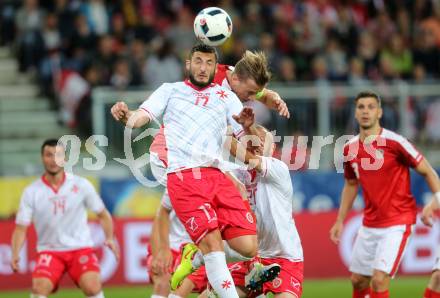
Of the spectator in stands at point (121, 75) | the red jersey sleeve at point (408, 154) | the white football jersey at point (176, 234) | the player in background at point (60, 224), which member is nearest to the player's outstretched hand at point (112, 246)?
the player in background at point (60, 224)

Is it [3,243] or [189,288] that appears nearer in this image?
[189,288]

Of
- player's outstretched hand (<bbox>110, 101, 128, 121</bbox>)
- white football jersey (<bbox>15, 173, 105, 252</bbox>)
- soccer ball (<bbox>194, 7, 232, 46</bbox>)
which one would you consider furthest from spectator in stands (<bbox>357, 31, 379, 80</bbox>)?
player's outstretched hand (<bbox>110, 101, 128, 121</bbox>)

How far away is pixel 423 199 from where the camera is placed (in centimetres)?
1705

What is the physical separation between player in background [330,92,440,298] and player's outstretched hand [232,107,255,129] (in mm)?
2298

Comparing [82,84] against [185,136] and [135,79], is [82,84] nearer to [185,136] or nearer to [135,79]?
[135,79]

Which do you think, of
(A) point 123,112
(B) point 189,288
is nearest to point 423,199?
(B) point 189,288

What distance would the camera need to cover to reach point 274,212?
366 inches

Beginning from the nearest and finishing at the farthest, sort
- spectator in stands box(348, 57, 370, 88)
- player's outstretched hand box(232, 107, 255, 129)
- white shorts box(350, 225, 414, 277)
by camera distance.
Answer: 1. player's outstretched hand box(232, 107, 255, 129)
2. white shorts box(350, 225, 414, 277)
3. spectator in stands box(348, 57, 370, 88)

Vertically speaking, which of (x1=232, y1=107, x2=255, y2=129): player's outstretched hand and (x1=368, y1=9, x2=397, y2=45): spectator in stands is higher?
(x1=368, y1=9, x2=397, y2=45): spectator in stands

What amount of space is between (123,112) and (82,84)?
8879 mm

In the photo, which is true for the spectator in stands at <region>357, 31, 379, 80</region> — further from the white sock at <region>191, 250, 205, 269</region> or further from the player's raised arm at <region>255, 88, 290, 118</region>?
the white sock at <region>191, 250, 205, 269</region>

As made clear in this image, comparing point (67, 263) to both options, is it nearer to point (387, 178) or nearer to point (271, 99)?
point (271, 99)

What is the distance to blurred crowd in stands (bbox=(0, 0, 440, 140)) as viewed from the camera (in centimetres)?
1781

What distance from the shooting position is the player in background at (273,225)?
30.0ft
